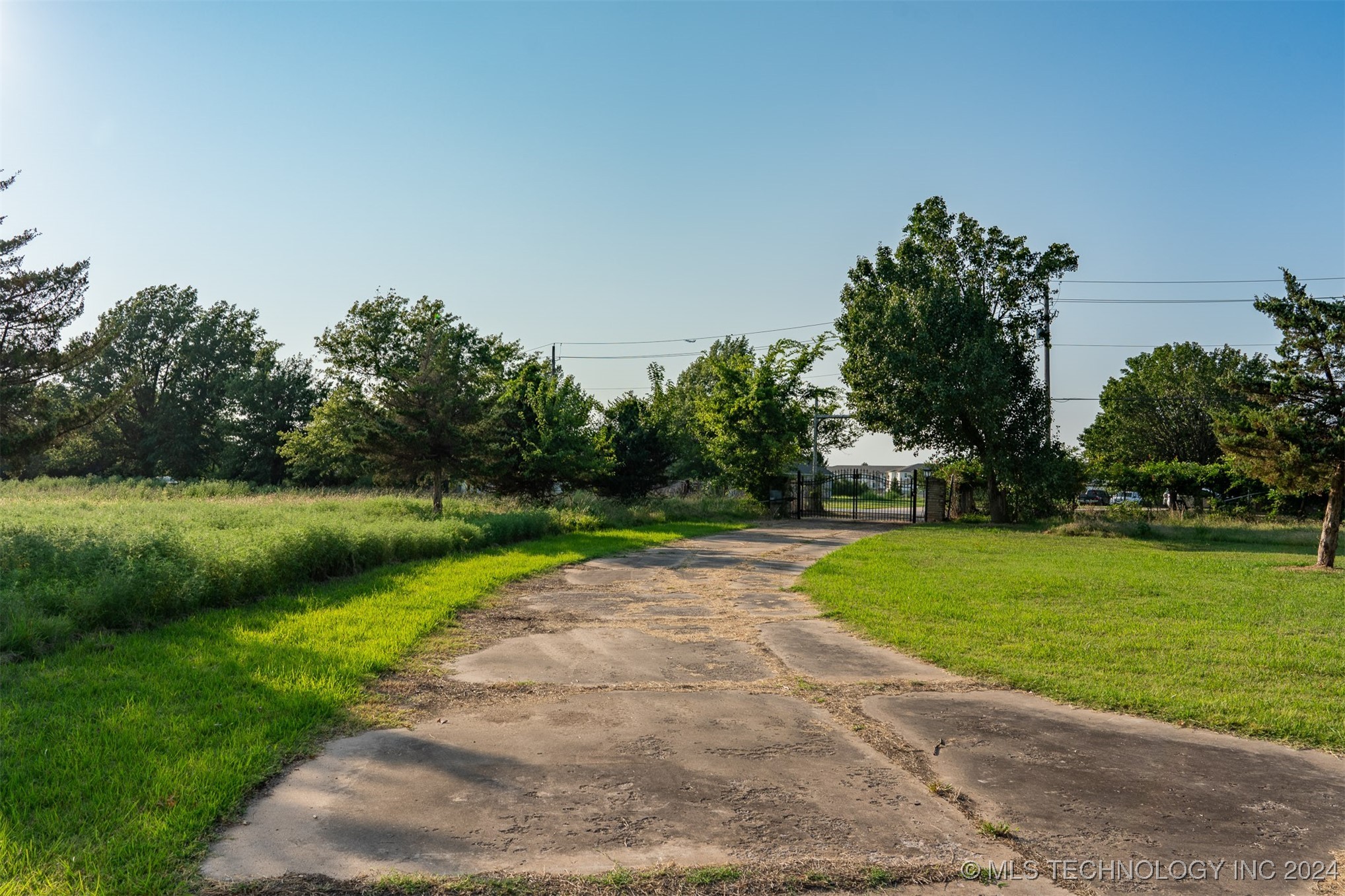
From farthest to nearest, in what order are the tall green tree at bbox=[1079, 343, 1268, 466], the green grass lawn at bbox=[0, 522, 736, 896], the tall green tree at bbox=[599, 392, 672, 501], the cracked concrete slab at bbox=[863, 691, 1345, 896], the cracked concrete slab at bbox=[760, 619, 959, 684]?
1. the tall green tree at bbox=[1079, 343, 1268, 466]
2. the tall green tree at bbox=[599, 392, 672, 501]
3. the cracked concrete slab at bbox=[760, 619, 959, 684]
4. the cracked concrete slab at bbox=[863, 691, 1345, 896]
5. the green grass lawn at bbox=[0, 522, 736, 896]

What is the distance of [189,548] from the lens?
9.35 meters

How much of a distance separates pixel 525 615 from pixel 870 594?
455 centimetres

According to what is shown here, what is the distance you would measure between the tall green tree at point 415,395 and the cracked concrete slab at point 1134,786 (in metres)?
16.0

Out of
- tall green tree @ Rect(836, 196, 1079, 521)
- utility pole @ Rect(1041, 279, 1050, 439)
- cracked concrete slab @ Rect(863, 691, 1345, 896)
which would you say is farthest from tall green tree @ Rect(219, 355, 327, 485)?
cracked concrete slab @ Rect(863, 691, 1345, 896)

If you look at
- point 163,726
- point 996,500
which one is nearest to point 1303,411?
point 996,500

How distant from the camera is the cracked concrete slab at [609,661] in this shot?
21.0ft

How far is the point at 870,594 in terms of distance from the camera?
35.6 ft

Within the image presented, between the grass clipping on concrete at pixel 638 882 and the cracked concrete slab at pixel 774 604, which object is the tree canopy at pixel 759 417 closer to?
the cracked concrete slab at pixel 774 604

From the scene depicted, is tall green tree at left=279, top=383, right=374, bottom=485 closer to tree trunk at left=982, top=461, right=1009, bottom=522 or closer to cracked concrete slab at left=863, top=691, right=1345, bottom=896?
cracked concrete slab at left=863, top=691, right=1345, bottom=896

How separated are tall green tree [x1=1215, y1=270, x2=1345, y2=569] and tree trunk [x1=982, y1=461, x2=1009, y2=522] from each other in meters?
14.2

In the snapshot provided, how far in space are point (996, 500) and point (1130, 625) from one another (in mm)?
21850

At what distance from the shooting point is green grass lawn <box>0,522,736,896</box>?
321 centimetres

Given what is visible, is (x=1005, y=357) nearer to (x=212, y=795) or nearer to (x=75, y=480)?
(x=212, y=795)

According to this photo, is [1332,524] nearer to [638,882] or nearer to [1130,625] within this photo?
[1130,625]
